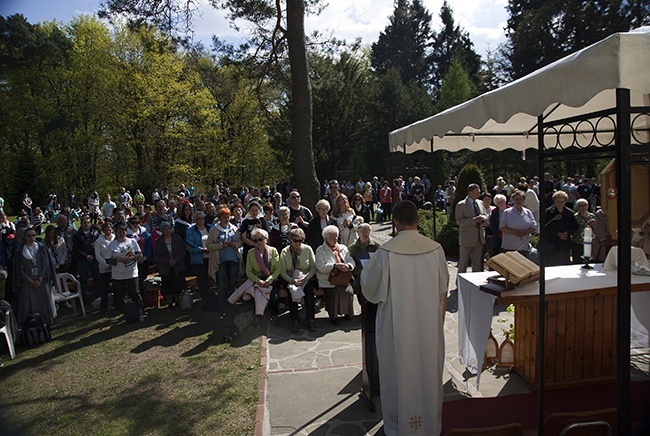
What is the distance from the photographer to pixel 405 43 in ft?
192

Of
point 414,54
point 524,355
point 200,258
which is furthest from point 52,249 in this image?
point 414,54

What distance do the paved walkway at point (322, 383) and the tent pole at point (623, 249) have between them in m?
2.08

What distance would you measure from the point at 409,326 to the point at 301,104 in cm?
783

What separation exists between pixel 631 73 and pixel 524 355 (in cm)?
340

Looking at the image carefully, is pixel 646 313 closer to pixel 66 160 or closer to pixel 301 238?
pixel 301 238

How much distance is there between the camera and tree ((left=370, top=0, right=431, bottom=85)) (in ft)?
191

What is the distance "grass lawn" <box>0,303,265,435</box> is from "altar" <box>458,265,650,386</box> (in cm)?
254

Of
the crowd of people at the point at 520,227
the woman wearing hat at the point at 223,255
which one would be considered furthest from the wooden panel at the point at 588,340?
the woman wearing hat at the point at 223,255

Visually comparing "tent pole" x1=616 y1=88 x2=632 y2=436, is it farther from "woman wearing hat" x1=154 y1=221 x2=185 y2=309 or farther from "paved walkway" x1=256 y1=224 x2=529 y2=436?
"woman wearing hat" x1=154 y1=221 x2=185 y2=309

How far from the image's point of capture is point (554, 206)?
317 inches

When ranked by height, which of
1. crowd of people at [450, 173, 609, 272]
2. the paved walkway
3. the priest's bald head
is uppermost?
the priest's bald head

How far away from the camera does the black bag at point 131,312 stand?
315 inches

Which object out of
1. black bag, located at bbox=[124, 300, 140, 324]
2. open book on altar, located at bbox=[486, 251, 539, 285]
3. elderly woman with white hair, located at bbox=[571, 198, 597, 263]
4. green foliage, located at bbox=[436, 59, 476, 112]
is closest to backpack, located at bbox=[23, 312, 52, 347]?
black bag, located at bbox=[124, 300, 140, 324]

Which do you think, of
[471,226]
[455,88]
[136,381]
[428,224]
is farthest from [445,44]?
[136,381]
